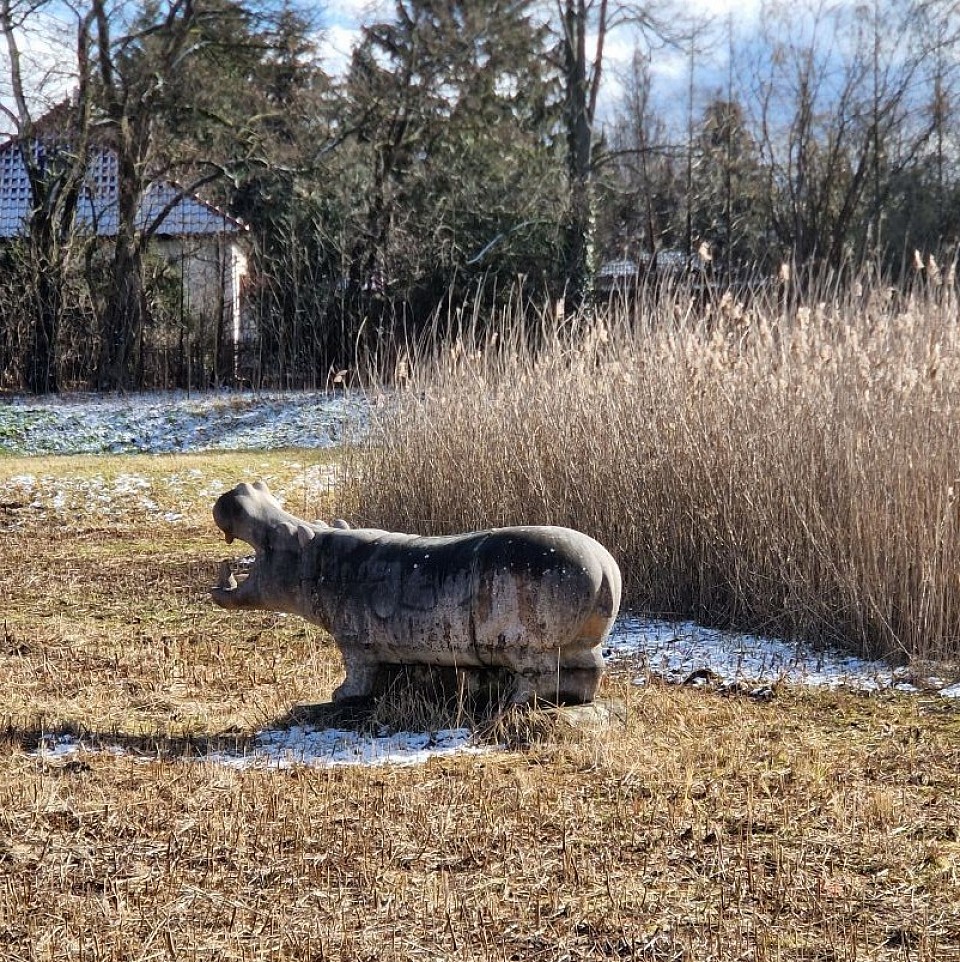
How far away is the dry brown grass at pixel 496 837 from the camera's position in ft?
10.3

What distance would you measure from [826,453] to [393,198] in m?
18.2

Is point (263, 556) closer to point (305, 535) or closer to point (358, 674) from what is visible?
point (305, 535)

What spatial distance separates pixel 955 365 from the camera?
23.2 ft

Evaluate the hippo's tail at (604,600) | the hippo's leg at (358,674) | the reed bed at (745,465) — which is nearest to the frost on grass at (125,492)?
the reed bed at (745,465)

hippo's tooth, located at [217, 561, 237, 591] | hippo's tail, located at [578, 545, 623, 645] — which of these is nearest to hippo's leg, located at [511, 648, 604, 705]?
hippo's tail, located at [578, 545, 623, 645]

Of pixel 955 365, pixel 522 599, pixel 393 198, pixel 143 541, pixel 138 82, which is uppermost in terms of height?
pixel 138 82

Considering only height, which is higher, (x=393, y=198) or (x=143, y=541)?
(x=393, y=198)

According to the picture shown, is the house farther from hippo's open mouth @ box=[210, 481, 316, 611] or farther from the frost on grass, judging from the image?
hippo's open mouth @ box=[210, 481, 316, 611]

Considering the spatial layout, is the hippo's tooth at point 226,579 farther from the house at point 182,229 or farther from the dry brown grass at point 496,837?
the house at point 182,229

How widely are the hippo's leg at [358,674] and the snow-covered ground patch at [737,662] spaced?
60.4 inches

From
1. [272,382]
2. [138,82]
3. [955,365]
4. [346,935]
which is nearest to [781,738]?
[346,935]

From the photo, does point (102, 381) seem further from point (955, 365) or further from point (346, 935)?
point (346, 935)

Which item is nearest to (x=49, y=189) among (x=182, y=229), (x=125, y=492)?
(x=182, y=229)

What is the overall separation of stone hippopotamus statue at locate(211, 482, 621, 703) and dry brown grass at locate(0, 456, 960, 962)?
362mm
